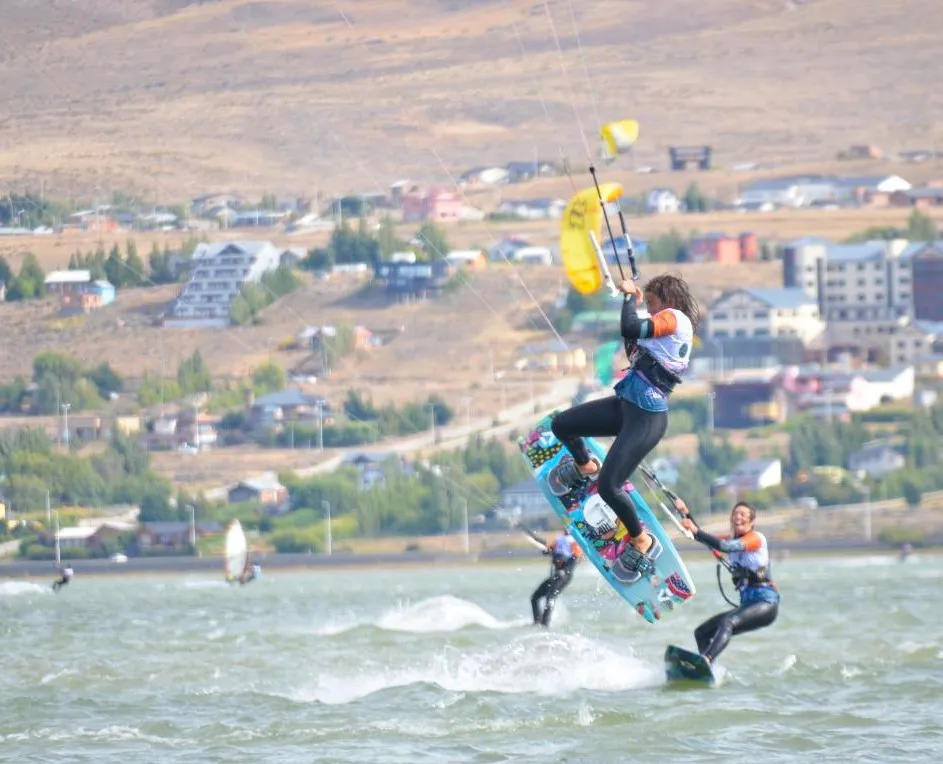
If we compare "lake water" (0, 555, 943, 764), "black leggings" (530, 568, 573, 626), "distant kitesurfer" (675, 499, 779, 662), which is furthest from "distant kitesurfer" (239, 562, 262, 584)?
"distant kitesurfer" (675, 499, 779, 662)

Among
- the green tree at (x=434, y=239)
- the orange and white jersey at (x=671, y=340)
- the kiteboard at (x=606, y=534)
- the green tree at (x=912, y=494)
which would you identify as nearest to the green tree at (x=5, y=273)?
the green tree at (x=912, y=494)

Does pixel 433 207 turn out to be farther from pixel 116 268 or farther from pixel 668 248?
pixel 116 268

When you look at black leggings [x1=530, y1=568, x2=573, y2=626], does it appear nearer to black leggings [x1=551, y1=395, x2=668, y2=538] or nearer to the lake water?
the lake water

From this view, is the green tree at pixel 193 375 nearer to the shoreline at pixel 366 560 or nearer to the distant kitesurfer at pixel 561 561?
the shoreline at pixel 366 560

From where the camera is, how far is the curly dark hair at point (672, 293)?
11219mm

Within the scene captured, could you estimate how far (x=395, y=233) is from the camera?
9469cm

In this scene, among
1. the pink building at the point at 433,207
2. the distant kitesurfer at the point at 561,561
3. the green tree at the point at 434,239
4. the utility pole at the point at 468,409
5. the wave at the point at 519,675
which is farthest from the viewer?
the pink building at the point at 433,207

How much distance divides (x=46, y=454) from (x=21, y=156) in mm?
9617

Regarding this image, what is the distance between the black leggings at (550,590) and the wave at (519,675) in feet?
7.83

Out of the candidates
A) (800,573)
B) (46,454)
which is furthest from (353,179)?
(800,573)

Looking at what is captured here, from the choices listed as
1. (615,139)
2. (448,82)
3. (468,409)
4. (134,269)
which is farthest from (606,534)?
(448,82)

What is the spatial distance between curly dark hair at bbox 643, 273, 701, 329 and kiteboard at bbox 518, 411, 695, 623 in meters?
A: 1.64

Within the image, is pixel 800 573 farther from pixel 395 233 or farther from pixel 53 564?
pixel 395 233

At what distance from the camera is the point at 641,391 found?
11336 millimetres
